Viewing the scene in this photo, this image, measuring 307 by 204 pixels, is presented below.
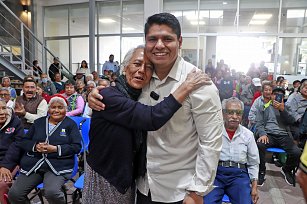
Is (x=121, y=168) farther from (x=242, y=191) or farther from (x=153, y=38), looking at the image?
(x=242, y=191)

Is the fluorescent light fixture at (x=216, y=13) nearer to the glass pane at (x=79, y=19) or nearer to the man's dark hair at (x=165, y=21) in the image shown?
the glass pane at (x=79, y=19)

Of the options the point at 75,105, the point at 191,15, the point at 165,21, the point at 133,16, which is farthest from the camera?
the point at 133,16

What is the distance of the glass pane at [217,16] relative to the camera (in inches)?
382

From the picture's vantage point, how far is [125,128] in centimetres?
133

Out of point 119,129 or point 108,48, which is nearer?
point 119,129

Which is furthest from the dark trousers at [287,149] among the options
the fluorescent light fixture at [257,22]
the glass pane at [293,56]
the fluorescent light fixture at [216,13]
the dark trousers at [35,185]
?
the fluorescent light fixture at [216,13]

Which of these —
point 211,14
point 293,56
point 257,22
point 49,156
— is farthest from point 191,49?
point 49,156

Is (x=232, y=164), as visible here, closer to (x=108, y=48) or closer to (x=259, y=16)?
(x=259, y=16)

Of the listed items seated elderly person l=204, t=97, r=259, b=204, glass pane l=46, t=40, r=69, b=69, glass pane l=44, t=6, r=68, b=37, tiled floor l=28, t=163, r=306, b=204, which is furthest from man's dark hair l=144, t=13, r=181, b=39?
glass pane l=44, t=6, r=68, b=37

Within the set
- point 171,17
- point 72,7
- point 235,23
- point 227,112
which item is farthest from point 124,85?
point 72,7

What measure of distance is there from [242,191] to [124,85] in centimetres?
159

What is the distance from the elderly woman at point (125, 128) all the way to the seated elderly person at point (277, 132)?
2.81m

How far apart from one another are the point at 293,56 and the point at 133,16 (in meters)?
6.24

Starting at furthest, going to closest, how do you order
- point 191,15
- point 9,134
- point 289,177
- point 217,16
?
1. point 191,15
2. point 217,16
3. point 289,177
4. point 9,134
